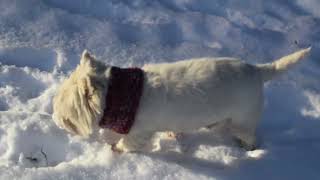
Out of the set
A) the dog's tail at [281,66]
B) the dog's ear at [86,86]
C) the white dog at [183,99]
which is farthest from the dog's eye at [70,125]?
the dog's tail at [281,66]

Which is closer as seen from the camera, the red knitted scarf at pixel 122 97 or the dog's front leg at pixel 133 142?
the red knitted scarf at pixel 122 97

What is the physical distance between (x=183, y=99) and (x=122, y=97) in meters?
0.35

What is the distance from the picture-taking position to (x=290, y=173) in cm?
341

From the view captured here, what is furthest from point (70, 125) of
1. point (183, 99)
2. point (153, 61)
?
point (153, 61)

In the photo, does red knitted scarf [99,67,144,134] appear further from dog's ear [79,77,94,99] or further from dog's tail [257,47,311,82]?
dog's tail [257,47,311,82]

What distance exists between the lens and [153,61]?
4188 millimetres

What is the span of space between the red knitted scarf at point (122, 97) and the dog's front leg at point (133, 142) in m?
0.18

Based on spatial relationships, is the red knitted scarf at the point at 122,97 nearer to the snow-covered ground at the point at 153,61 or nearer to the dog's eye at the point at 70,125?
the dog's eye at the point at 70,125

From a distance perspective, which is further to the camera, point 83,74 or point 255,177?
point 255,177

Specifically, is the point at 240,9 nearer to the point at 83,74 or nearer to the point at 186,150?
the point at 186,150

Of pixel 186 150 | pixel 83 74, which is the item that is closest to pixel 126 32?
pixel 186 150

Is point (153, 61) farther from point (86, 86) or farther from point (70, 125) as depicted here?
point (86, 86)

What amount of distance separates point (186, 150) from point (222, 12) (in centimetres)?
154

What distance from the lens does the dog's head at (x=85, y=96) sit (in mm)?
2887
